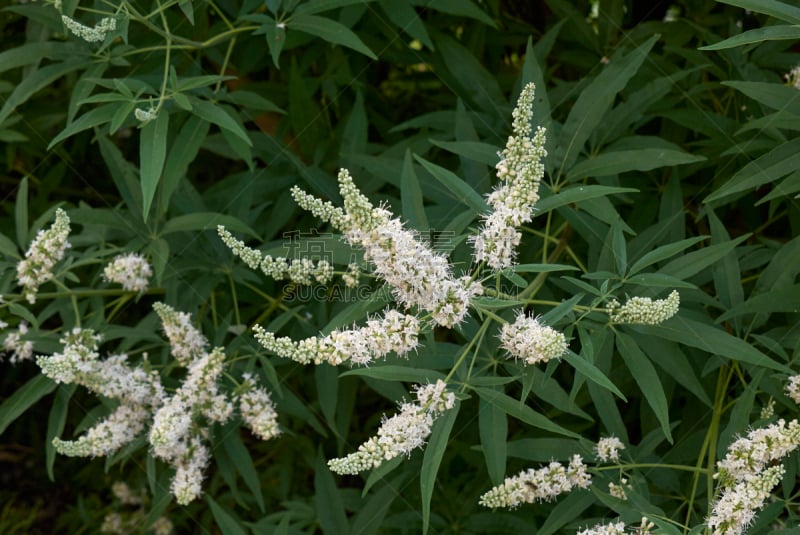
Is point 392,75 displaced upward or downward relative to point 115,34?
downward

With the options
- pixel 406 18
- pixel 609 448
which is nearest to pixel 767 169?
pixel 609 448

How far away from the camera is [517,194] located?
2049 millimetres

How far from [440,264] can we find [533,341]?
293 mm

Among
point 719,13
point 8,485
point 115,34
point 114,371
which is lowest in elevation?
point 8,485

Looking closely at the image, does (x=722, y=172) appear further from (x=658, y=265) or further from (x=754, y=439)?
(x=754, y=439)

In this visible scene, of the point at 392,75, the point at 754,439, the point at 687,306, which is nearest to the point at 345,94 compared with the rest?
the point at 392,75

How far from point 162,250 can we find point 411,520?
4.59 feet

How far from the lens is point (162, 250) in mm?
2955

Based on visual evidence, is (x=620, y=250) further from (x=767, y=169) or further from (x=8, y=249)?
(x=8, y=249)

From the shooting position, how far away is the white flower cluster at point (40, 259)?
2.78m

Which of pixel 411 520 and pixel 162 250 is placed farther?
pixel 411 520

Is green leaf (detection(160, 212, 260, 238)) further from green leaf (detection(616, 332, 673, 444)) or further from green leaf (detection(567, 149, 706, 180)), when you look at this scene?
green leaf (detection(616, 332, 673, 444))

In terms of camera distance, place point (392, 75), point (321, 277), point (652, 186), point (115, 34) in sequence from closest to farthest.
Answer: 1. point (321, 277)
2. point (115, 34)
3. point (652, 186)
4. point (392, 75)

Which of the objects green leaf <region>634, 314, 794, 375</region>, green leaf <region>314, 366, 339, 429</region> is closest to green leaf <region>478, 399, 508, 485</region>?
A: green leaf <region>634, 314, 794, 375</region>
